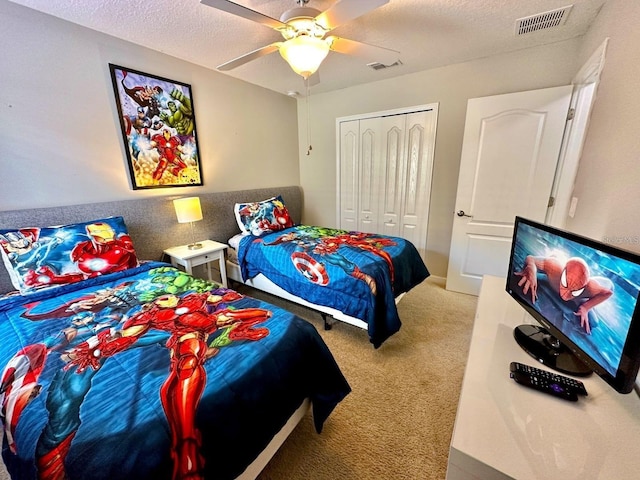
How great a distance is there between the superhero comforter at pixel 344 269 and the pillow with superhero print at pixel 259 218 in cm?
13

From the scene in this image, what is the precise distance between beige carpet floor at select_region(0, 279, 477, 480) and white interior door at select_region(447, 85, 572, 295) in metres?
0.83

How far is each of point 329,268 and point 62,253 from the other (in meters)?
1.85

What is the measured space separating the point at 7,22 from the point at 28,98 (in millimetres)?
453

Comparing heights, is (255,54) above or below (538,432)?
above

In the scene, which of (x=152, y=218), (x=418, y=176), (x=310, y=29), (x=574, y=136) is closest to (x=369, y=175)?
→ (x=418, y=176)

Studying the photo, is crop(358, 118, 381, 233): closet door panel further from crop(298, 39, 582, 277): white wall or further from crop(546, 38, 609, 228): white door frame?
crop(546, 38, 609, 228): white door frame

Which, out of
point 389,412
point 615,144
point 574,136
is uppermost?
point 574,136

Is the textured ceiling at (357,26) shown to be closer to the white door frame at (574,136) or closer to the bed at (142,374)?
the white door frame at (574,136)

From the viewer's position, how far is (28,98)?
1786 mm

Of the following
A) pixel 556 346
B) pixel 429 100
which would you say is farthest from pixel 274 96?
pixel 556 346

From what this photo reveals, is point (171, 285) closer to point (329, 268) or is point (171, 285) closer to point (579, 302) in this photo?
point (329, 268)

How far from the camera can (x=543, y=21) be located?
1937mm

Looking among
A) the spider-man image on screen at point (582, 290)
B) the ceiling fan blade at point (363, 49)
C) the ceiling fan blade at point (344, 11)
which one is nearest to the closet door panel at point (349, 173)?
the ceiling fan blade at point (363, 49)

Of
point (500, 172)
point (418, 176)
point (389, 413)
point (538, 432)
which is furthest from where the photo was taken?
point (418, 176)
